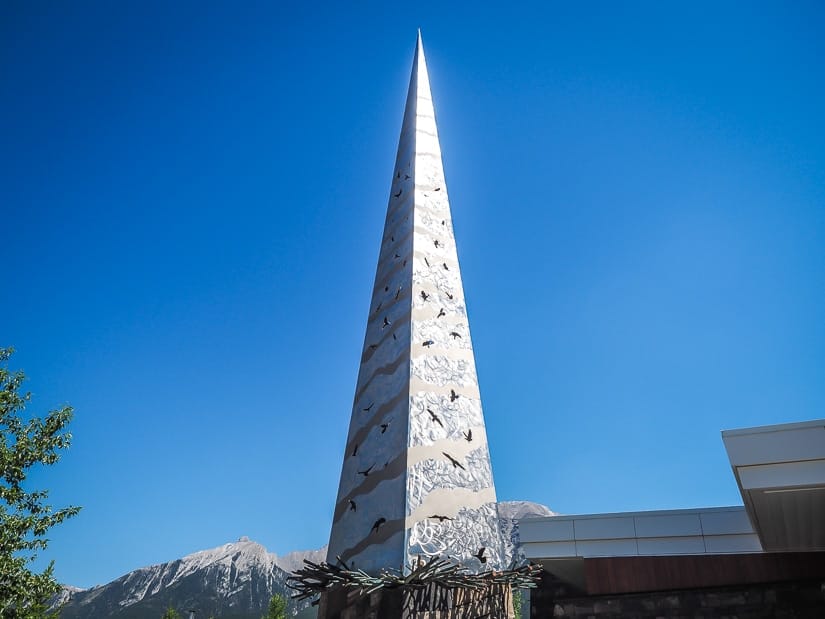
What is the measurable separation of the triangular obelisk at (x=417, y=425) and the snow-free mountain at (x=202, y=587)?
67922 millimetres

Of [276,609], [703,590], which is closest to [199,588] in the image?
[276,609]

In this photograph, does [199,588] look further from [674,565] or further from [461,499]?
[461,499]

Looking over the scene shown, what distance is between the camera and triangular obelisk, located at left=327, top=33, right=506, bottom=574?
2463mm

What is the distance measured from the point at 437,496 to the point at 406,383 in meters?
0.66

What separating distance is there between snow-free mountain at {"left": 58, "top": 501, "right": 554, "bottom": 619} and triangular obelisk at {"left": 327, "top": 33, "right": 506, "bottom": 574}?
67922 mm

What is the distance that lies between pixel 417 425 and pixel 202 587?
80.9m

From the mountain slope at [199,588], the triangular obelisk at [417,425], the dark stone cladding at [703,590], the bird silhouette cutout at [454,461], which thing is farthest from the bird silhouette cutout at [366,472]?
the mountain slope at [199,588]

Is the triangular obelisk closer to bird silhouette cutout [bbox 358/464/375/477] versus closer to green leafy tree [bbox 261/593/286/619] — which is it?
bird silhouette cutout [bbox 358/464/375/477]

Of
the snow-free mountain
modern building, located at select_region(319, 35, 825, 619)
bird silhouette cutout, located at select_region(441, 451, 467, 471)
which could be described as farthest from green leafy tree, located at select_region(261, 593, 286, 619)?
the snow-free mountain

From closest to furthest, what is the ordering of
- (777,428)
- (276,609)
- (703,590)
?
(777,428) < (703,590) < (276,609)

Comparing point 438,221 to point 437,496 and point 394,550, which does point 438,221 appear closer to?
point 437,496

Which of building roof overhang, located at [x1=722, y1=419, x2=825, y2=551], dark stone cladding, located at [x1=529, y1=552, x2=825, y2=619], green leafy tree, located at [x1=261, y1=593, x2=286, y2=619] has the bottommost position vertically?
green leafy tree, located at [x1=261, y1=593, x2=286, y2=619]

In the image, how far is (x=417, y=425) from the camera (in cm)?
278

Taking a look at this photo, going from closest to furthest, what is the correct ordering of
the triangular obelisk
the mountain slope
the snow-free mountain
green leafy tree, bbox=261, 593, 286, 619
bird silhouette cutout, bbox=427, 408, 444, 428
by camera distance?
the triangular obelisk → bird silhouette cutout, bbox=427, 408, 444, 428 → green leafy tree, bbox=261, 593, 286, 619 → the snow-free mountain → the mountain slope
